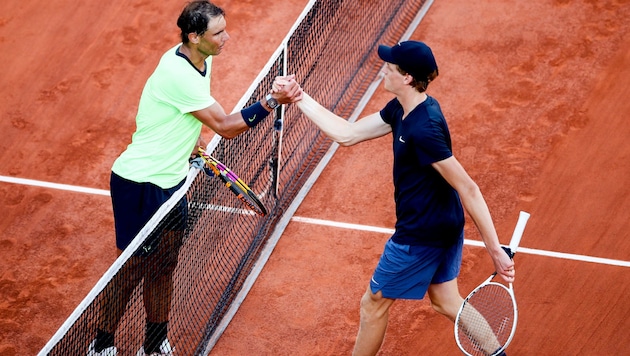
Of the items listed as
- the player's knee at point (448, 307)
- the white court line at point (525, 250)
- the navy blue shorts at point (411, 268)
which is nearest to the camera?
the navy blue shorts at point (411, 268)

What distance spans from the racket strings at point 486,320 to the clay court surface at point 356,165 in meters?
0.75

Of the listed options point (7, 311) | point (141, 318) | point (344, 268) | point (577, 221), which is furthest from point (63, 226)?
point (577, 221)

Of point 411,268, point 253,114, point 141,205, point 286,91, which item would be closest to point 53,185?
point 141,205

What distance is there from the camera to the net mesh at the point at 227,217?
20.3ft

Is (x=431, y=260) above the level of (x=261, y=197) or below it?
above

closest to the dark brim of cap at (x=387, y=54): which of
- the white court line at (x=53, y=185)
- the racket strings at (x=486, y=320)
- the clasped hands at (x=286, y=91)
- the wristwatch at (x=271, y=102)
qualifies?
the clasped hands at (x=286, y=91)

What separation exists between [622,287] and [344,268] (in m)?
2.11

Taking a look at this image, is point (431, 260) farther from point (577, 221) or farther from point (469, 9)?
point (469, 9)

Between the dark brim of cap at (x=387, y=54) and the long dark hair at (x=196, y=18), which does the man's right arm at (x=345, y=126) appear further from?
the long dark hair at (x=196, y=18)

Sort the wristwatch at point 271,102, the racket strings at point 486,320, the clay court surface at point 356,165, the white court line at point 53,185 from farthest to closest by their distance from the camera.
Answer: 1. the white court line at point 53,185
2. the clay court surface at point 356,165
3. the wristwatch at point 271,102
4. the racket strings at point 486,320

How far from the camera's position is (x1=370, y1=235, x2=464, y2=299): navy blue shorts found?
19.0 feet

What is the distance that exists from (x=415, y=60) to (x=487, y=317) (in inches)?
68.0

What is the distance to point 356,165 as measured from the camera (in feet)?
27.8

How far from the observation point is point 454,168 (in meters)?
5.42
